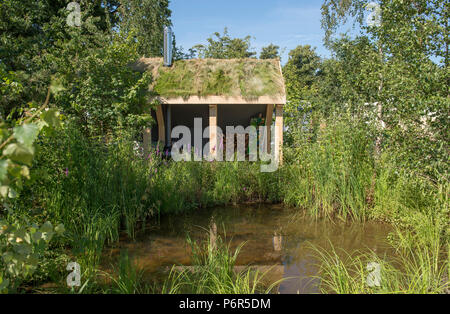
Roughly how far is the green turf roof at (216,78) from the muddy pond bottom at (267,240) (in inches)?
142

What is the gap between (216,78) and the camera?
923cm

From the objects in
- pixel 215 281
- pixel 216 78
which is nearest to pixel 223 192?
pixel 216 78

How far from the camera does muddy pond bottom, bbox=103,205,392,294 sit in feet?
12.9

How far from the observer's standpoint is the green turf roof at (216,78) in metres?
8.77

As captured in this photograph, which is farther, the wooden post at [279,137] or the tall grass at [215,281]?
the wooden post at [279,137]

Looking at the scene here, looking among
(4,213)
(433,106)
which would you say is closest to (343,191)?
(433,106)

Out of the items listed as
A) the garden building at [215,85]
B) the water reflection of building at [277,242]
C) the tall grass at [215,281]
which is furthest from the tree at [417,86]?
the garden building at [215,85]

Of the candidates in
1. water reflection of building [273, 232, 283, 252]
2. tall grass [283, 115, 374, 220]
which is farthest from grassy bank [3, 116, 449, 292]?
water reflection of building [273, 232, 283, 252]

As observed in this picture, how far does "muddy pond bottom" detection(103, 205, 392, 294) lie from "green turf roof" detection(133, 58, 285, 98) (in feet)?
11.9

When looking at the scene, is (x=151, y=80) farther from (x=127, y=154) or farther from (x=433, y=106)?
(x=433, y=106)

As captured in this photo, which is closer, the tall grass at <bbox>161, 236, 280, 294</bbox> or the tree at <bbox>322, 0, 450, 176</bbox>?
the tall grass at <bbox>161, 236, 280, 294</bbox>

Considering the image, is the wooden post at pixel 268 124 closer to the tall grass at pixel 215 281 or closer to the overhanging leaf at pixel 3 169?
the tall grass at pixel 215 281

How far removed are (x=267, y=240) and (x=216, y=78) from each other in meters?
5.57

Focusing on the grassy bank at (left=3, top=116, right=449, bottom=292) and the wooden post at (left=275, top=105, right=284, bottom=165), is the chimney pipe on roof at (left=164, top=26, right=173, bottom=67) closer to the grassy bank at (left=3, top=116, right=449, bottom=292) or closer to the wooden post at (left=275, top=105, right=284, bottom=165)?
the wooden post at (left=275, top=105, right=284, bottom=165)
